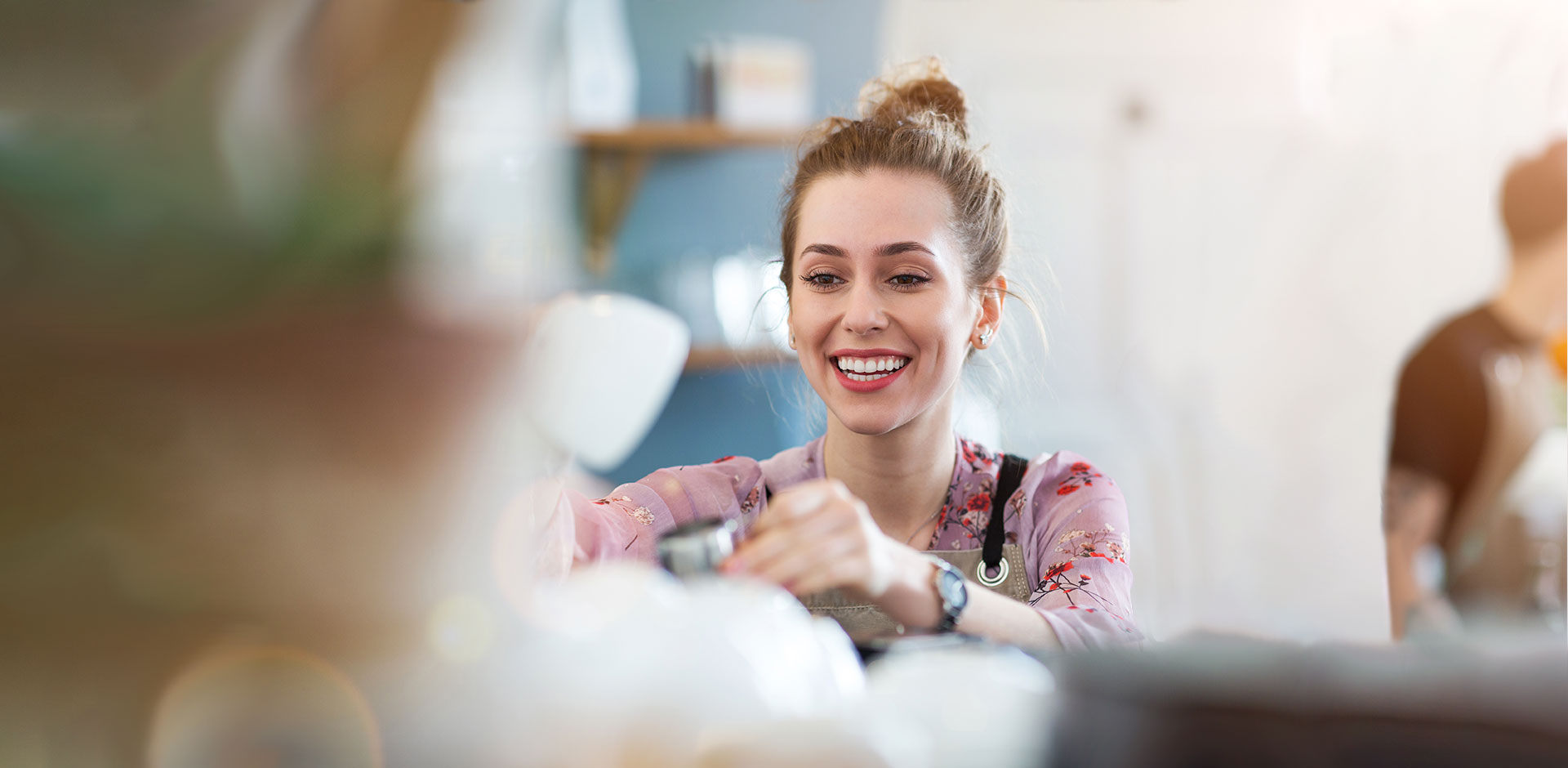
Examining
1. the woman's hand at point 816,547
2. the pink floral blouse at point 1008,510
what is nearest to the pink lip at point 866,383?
the pink floral blouse at point 1008,510

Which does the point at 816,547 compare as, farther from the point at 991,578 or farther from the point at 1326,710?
the point at 991,578

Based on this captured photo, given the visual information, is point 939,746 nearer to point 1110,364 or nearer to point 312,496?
point 312,496

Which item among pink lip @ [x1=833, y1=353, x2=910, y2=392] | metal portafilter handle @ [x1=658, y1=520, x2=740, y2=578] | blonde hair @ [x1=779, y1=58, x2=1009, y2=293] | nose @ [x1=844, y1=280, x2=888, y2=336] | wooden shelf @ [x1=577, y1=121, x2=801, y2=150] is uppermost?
wooden shelf @ [x1=577, y1=121, x2=801, y2=150]

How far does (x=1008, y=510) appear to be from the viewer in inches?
30.6

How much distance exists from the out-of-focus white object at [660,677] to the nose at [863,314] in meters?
0.51

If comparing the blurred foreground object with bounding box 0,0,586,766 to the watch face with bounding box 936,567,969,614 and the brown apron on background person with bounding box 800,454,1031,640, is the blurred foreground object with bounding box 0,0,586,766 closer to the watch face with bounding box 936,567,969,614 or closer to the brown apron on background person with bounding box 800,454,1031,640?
the watch face with bounding box 936,567,969,614

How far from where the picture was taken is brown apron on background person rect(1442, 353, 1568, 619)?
3.69 feet

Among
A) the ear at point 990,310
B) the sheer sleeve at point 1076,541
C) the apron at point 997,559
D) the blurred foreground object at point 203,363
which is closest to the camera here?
the blurred foreground object at point 203,363

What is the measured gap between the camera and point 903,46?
165 cm

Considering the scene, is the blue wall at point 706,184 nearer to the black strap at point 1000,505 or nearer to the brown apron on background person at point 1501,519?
the black strap at point 1000,505

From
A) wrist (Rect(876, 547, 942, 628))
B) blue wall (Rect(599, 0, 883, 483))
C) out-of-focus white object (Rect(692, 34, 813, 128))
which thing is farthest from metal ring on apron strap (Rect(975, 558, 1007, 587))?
out-of-focus white object (Rect(692, 34, 813, 128))

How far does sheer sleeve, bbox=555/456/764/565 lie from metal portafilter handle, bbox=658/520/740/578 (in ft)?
0.95

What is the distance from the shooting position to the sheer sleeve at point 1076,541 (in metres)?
0.65

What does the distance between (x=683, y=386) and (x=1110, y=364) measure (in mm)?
732
